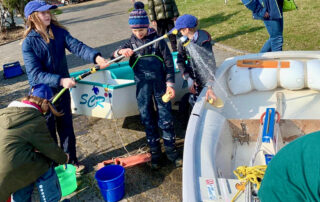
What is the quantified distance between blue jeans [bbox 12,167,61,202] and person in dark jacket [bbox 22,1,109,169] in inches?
30.8

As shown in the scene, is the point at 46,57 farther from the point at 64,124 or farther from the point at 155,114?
the point at 155,114

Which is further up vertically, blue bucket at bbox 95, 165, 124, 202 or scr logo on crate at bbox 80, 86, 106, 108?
scr logo on crate at bbox 80, 86, 106, 108

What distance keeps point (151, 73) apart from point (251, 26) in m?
6.96

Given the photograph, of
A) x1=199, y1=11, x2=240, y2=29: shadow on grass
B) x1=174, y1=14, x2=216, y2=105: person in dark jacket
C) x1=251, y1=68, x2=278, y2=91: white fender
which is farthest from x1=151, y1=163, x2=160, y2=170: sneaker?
x1=199, y1=11, x2=240, y2=29: shadow on grass

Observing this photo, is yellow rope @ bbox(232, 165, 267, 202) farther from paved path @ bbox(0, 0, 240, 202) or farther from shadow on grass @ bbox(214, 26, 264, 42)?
shadow on grass @ bbox(214, 26, 264, 42)

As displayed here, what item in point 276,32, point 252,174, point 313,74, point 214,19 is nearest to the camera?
point 252,174

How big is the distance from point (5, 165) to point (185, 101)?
276 cm

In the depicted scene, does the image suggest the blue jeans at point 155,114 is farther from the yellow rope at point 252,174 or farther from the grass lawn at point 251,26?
the grass lawn at point 251,26

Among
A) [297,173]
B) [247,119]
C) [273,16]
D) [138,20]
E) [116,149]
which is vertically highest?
[138,20]

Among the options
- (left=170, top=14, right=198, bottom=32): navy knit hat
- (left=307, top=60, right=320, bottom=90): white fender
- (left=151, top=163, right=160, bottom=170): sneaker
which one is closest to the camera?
(left=170, top=14, right=198, bottom=32): navy knit hat

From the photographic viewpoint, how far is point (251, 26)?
9.65m

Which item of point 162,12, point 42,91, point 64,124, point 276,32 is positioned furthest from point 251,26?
point 42,91

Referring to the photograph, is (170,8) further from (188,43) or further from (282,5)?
(188,43)

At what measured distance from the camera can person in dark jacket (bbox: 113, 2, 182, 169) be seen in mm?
3547
